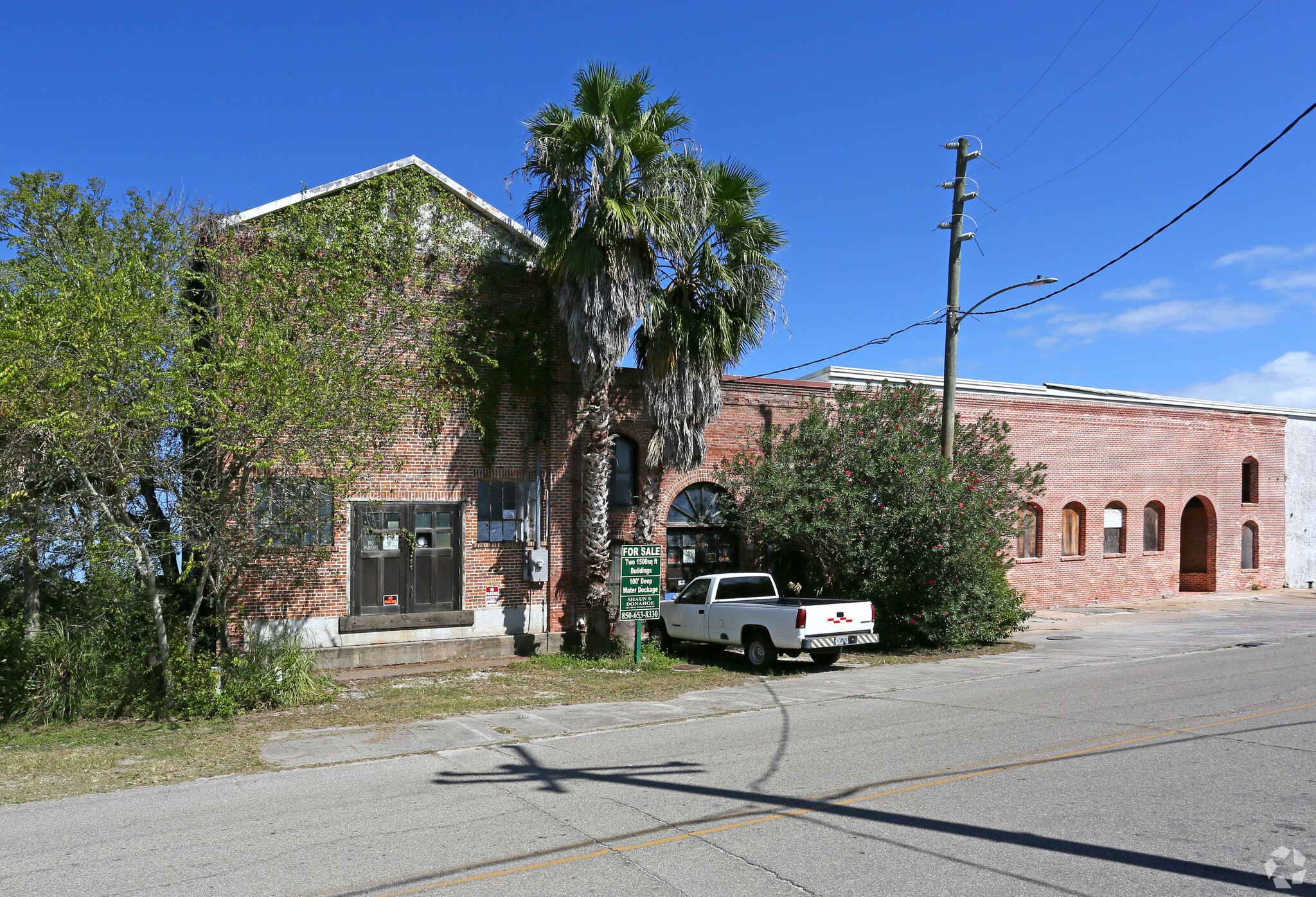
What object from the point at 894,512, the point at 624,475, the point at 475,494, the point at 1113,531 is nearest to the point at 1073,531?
the point at 1113,531

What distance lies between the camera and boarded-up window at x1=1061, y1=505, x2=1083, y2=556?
2672cm

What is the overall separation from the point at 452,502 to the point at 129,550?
20.1 feet

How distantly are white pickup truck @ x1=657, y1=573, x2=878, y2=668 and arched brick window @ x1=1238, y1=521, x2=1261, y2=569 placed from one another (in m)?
22.2

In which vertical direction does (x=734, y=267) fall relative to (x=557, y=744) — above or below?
above

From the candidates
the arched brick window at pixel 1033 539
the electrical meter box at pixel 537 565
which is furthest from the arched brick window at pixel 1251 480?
the electrical meter box at pixel 537 565

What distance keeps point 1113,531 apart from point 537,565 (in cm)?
1909

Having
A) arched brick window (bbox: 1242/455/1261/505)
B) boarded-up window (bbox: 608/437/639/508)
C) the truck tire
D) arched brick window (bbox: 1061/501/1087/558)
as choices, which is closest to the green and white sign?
the truck tire

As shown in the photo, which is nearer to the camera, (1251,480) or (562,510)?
(562,510)

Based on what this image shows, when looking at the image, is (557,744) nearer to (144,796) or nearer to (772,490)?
(144,796)

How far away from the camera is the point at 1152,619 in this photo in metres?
23.6

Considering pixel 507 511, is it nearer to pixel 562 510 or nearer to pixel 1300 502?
pixel 562 510

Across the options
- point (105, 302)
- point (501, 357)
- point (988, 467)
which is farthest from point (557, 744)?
point (988, 467)

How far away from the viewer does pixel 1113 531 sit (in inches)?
1089

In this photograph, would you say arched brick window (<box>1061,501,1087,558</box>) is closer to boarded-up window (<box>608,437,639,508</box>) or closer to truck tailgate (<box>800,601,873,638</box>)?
truck tailgate (<box>800,601,873,638</box>)
